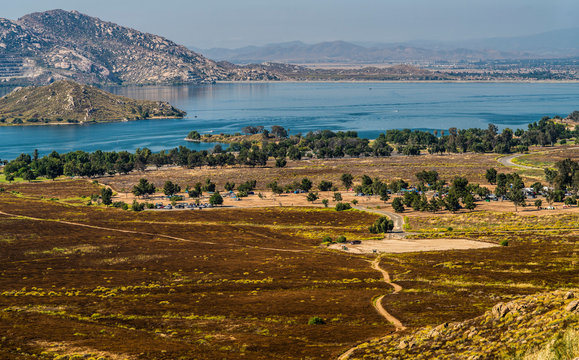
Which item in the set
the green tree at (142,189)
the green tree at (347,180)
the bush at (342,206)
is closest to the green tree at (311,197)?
the bush at (342,206)

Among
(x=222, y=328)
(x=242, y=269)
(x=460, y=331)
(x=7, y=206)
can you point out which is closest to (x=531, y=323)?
(x=460, y=331)

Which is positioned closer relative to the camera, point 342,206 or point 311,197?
point 342,206

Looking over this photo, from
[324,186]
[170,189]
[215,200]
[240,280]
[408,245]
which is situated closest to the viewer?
[240,280]

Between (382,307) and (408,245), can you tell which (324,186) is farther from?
(382,307)

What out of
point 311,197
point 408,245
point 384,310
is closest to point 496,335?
point 384,310

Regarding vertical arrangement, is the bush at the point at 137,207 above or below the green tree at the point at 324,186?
below

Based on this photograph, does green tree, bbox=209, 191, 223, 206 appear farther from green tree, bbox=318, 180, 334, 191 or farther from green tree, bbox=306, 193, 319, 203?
green tree, bbox=318, 180, 334, 191

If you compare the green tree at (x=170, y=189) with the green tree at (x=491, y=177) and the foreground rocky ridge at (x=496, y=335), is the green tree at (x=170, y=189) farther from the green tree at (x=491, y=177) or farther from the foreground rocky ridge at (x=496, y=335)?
the foreground rocky ridge at (x=496, y=335)

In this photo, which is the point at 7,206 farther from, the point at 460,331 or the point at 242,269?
the point at 460,331
